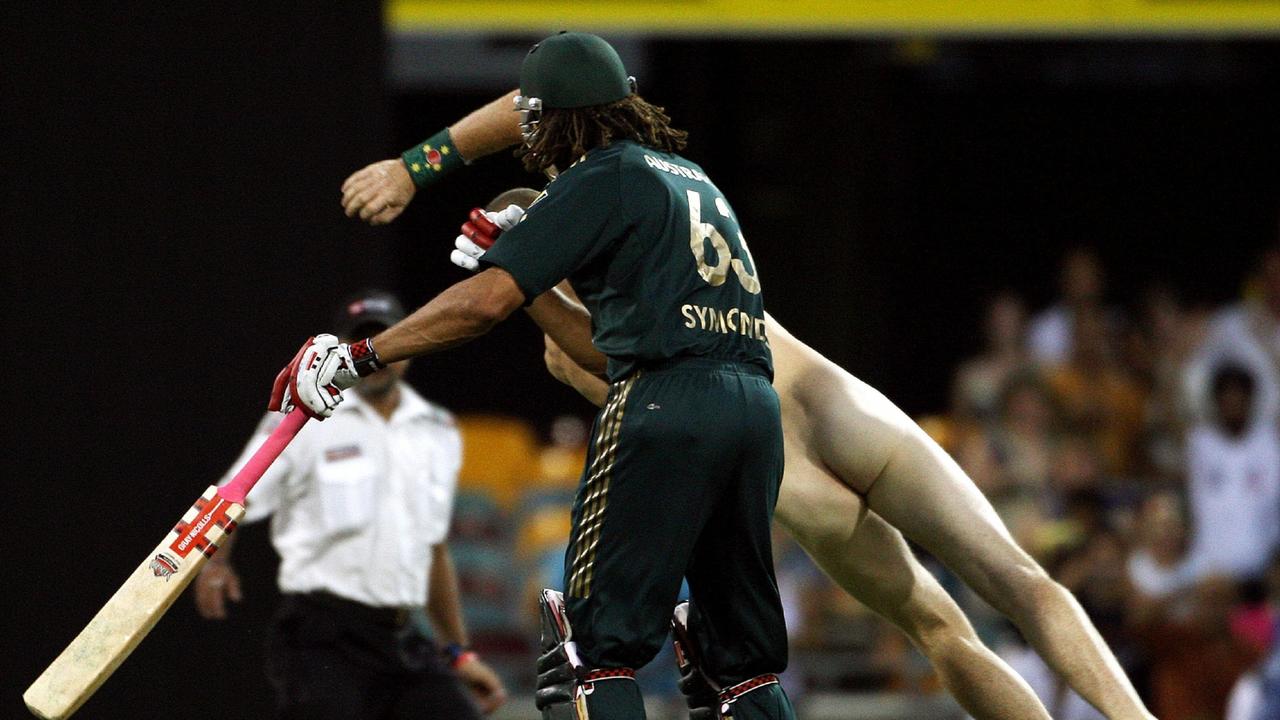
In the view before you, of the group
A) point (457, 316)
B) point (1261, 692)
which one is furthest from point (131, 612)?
point (1261, 692)

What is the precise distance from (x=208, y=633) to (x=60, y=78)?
2.00 metres

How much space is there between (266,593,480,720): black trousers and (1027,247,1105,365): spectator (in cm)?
603

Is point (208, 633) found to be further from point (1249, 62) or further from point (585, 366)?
point (1249, 62)

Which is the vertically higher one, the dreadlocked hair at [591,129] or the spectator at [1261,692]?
the dreadlocked hair at [591,129]

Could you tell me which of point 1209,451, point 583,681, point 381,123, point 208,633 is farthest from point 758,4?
A: point 583,681

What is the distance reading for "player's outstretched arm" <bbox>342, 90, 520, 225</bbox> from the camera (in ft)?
17.6

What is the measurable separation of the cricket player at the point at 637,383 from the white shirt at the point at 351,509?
1.58 metres

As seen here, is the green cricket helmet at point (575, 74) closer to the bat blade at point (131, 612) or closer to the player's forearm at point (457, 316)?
the player's forearm at point (457, 316)

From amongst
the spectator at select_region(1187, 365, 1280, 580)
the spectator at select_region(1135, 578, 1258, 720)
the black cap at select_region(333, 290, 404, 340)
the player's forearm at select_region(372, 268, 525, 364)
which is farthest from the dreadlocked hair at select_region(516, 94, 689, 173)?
the spectator at select_region(1187, 365, 1280, 580)

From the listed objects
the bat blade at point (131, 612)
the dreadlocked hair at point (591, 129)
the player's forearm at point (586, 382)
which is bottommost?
the bat blade at point (131, 612)

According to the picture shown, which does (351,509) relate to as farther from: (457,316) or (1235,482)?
(1235,482)

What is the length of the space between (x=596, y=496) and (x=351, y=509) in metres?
1.88

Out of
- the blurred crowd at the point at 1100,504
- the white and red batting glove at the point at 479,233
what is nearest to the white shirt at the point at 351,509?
the white and red batting glove at the point at 479,233

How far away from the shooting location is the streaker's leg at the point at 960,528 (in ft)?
18.5
